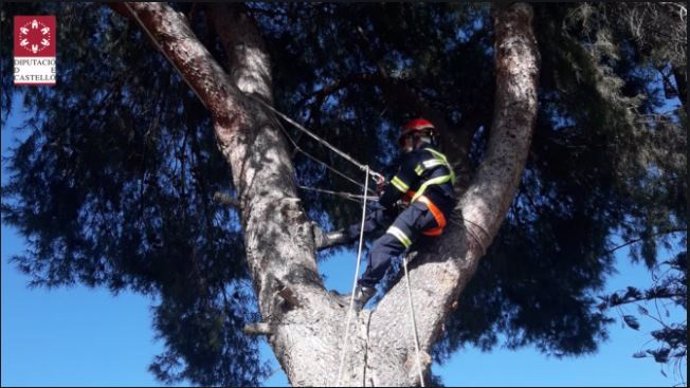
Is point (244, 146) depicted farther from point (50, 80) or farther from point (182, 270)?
point (182, 270)

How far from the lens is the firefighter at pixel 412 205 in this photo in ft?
13.6

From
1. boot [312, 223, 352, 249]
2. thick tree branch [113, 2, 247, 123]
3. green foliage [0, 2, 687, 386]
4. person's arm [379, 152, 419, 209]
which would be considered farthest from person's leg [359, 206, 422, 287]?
green foliage [0, 2, 687, 386]

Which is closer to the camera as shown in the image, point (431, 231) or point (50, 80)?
point (431, 231)

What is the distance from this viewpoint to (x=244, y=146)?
4570mm

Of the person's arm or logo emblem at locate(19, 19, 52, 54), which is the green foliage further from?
the person's arm

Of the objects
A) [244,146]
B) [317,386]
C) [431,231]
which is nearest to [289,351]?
[317,386]

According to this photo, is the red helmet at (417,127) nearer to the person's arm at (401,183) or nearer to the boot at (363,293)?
the person's arm at (401,183)

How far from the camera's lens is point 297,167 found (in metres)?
6.89

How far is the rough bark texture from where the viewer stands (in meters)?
3.61

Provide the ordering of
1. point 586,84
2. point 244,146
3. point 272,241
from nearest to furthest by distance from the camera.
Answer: point 272,241, point 244,146, point 586,84

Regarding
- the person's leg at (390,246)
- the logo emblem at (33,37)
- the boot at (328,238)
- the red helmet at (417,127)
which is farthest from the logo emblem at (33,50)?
the person's leg at (390,246)

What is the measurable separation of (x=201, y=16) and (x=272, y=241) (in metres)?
2.85

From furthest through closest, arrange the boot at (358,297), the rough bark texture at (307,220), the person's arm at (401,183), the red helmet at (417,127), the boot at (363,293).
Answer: the red helmet at (417,127) < the person's arm at (401,183) < the boot at (363,293) < the boot at (358,297) < the rough bark texture at (307,220)

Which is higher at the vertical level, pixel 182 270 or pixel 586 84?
pixel 586 84
